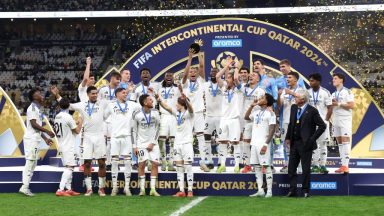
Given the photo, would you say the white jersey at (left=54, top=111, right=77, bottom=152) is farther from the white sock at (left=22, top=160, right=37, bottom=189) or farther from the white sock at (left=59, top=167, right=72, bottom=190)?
the white sock at (left=22, top=160, right=37, bottom=189)

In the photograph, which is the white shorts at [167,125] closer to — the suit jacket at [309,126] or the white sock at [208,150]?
the white sock at [208,150]

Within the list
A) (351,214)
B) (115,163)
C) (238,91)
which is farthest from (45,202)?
(351,214)

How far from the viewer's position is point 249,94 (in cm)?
1210

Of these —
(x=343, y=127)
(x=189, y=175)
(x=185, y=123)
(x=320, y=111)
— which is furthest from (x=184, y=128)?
(x=343, y=127)

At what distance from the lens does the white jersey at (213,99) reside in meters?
12.6

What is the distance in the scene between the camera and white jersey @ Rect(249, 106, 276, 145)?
1115 cm

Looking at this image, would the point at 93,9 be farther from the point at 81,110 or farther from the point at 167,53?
the point at 81,110

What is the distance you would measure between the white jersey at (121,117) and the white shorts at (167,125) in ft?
2.51

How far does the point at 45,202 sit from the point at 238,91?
388cm

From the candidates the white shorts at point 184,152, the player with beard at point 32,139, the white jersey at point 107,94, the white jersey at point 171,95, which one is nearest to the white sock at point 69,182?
the player with beard at point 32,139

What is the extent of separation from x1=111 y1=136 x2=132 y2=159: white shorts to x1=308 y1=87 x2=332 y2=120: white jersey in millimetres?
3171

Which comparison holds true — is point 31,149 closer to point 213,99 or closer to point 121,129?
point 121,129

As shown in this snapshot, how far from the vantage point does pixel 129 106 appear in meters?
11.6

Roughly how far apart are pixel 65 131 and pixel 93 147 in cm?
61
